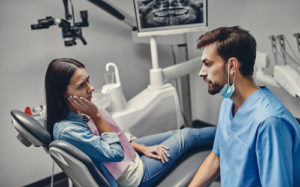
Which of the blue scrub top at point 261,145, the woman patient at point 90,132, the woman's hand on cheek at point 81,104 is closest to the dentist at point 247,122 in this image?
the blue scrub top at point 261,145

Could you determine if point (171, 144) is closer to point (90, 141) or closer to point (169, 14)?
point (90, 141)

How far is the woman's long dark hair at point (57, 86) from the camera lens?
3.36ft

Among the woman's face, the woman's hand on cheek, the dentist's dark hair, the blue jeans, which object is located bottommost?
the blue jeans

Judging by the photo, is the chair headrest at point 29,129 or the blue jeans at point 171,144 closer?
the chair headrest at point 29,129

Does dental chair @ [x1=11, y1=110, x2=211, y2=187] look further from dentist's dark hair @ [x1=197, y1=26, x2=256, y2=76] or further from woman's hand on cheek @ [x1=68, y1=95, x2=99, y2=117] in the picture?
dentist's dark hair @ [x1=197, y1=26, x2=256, y2=76]

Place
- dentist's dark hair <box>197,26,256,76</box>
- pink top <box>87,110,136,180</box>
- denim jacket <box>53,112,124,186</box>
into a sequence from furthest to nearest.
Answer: pink top <box>87,110,136,180</box> → denim jacket <box>53,112,124,186</box> → dentist's dark hair <box>197,26,256,76</box>

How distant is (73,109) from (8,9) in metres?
0.93

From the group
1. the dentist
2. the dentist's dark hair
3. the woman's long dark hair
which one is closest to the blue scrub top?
the dentist

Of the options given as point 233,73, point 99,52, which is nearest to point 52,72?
point 233,73

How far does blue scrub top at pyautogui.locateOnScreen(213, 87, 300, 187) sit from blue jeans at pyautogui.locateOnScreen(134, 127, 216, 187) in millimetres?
345

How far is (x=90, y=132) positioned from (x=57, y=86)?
A: 23 centimetres

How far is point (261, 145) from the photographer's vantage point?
0.75 meters

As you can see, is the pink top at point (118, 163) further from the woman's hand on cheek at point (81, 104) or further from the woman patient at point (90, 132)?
the woman's hand on cheek at point (81, 104)

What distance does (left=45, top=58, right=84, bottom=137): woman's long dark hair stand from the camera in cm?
102
